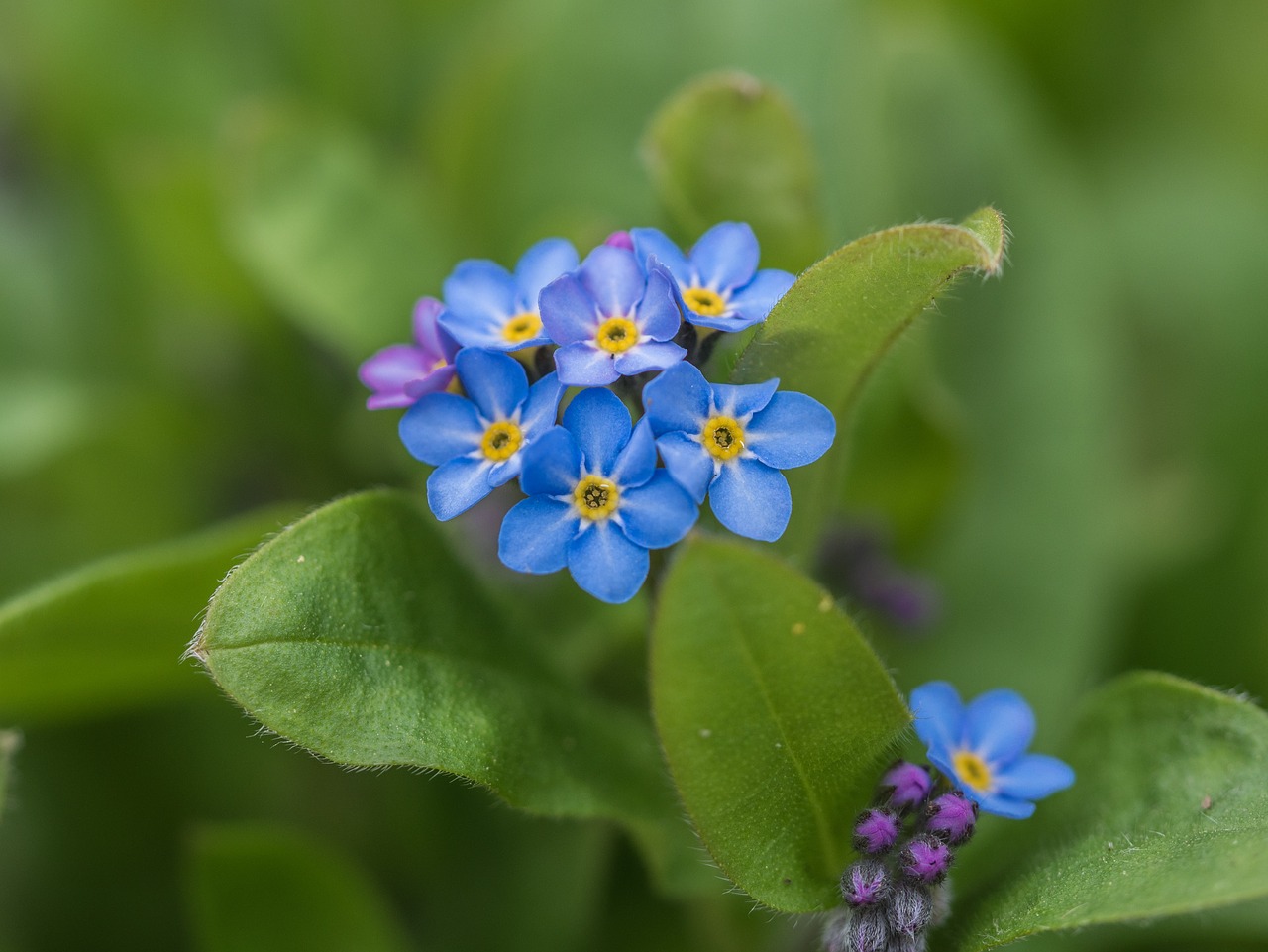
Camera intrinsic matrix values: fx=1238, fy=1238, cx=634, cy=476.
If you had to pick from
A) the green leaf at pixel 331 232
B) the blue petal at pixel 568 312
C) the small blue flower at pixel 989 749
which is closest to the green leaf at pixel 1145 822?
the small blue flower at pixel 989 749

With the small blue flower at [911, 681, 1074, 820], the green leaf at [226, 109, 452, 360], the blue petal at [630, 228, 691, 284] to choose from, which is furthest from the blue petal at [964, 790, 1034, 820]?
the green leaf at [226, 109, 452, 360]

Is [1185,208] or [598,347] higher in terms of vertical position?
[598,347]

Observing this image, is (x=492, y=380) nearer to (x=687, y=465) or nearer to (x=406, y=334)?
(x=687, y=465)

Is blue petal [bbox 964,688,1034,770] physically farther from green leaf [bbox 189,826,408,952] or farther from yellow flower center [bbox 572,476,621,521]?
green leaf [bbox 189,826,408,952]

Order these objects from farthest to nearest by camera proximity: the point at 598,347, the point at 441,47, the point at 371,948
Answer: the point at 441,47
the point at 371,948
the point at 598,347

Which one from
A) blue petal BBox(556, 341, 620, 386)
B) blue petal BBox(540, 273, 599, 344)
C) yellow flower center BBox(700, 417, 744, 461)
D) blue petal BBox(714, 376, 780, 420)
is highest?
blue petal BBox(540, 273, 599, 344)

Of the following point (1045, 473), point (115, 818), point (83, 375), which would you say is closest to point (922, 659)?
point (1045, 473)

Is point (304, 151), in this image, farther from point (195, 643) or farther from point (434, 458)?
point (195, 643)

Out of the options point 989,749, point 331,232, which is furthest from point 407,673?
point 331,232
